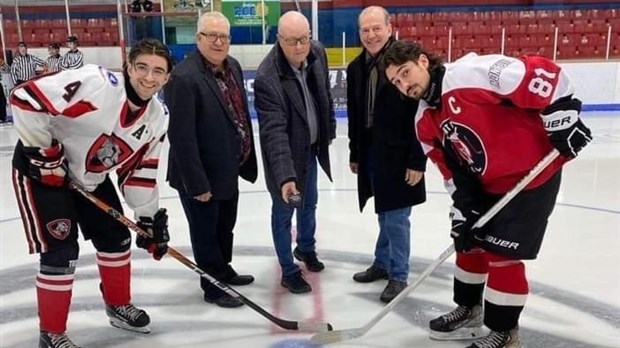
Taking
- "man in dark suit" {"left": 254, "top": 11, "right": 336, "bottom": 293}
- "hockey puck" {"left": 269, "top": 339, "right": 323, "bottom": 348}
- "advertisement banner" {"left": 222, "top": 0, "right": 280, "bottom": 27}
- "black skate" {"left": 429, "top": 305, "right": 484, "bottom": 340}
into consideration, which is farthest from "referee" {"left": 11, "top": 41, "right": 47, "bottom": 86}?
"black skate" {"left": 429, "top": 305, "right": 484, "bottom": 340}

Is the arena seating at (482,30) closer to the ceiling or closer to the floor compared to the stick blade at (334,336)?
closer to the ceiling

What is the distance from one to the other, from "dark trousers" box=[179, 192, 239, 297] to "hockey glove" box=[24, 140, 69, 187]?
0.58m

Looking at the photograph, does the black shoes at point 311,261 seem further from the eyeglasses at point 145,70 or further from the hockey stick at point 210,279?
the eyeglasses at point 145,70

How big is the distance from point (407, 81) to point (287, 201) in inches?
28.3

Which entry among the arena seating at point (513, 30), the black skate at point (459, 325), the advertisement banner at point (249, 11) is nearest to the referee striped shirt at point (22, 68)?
the advertisement banner at point (249, 11)

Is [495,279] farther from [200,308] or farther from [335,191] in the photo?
[335,191]

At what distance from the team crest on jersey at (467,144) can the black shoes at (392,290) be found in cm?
71

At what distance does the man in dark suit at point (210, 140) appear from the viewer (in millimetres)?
2227

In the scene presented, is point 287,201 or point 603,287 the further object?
point 603,287

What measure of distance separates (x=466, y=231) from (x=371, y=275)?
2.73 ft

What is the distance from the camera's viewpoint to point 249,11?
27.8 ft

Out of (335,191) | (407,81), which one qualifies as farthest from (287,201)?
(335,191)

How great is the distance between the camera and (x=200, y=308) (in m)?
2.40

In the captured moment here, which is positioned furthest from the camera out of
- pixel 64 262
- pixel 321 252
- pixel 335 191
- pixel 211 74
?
pixel 335 191
